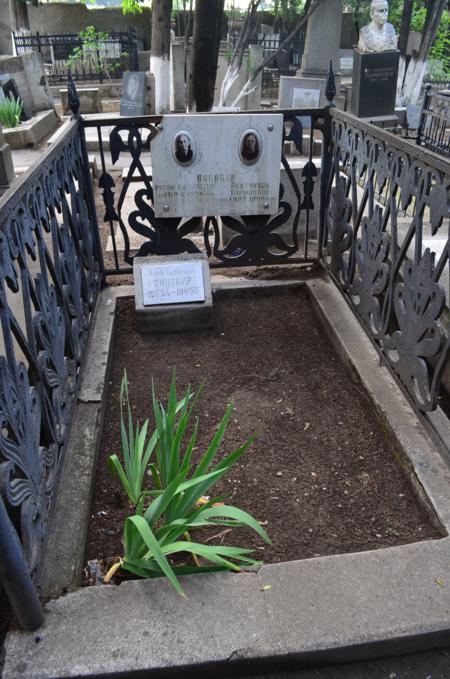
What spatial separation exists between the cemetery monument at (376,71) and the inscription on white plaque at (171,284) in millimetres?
8101

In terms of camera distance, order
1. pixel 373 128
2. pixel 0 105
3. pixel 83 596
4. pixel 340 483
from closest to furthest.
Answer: pixel 83 596, pixel 340 483, pixel 373 128, pixel 0 105

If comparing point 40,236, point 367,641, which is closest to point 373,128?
point 40,236

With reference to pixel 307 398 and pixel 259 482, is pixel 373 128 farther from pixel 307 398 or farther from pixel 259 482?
pixel 259 482

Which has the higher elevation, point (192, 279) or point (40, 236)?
point (40, 236)

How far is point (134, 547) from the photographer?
5.13 ft

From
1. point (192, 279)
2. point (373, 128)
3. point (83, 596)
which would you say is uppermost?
point (373, 128)

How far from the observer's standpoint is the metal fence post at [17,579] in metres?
1.25

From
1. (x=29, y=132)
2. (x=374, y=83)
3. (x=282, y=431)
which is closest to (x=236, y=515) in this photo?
(x=282, y=431)

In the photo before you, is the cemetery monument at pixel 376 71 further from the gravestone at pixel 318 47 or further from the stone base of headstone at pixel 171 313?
the stone base of headstone at pixel 171 313

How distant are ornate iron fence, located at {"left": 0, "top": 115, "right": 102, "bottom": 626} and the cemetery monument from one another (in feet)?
27.6

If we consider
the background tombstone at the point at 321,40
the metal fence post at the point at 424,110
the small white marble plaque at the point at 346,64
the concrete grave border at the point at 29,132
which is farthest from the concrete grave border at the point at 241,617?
the small white marble plaque at the point at 346,64

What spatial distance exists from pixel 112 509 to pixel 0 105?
8.77 m

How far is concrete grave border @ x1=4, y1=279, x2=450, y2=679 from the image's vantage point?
53.4 inches

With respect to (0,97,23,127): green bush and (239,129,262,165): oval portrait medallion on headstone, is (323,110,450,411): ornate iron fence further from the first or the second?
(0,97,23,127): green bush
